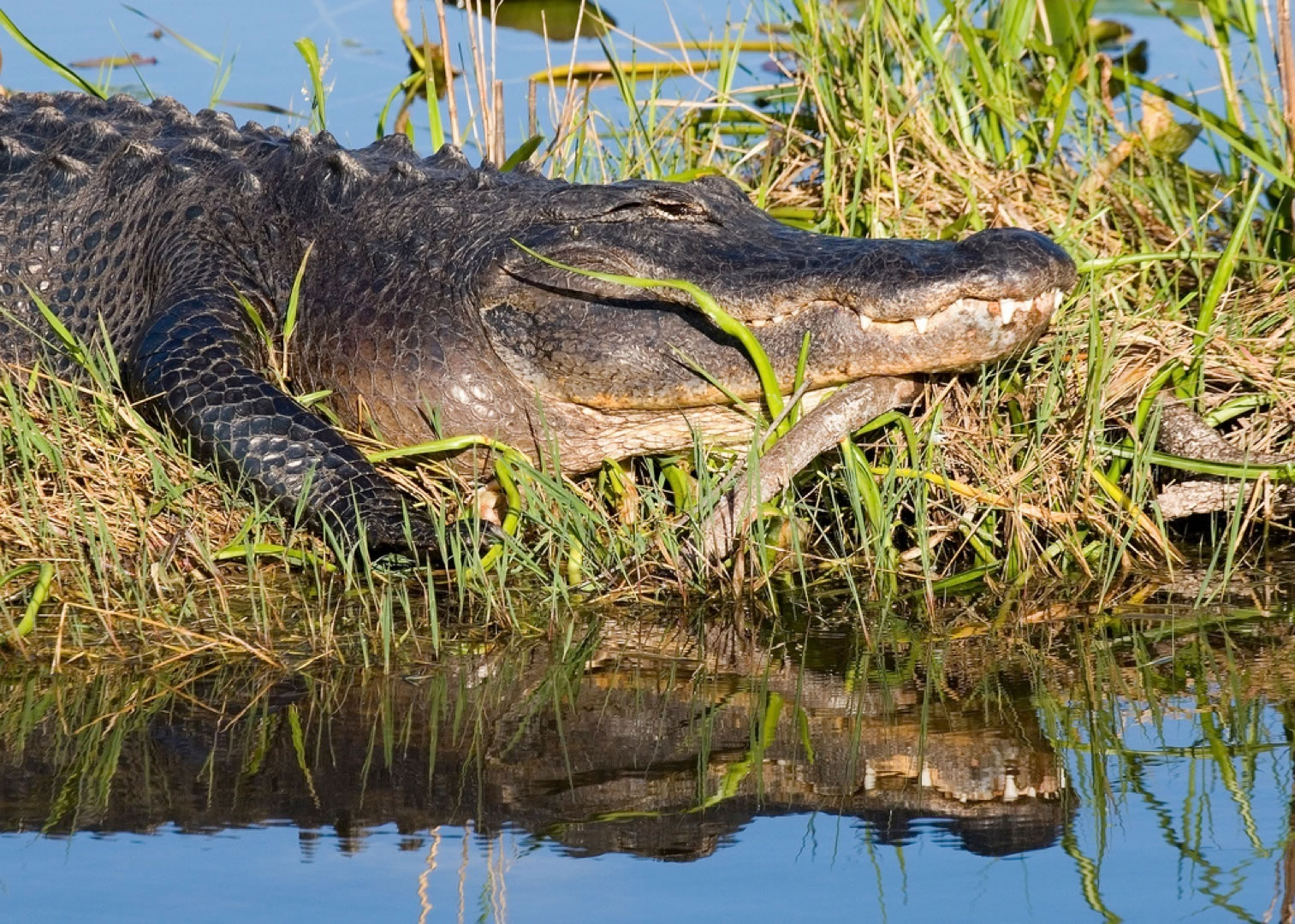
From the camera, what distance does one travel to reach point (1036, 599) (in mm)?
3830

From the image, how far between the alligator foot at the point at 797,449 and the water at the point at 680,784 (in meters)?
0.34

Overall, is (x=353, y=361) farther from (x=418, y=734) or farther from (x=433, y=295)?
(x=418, y=734)

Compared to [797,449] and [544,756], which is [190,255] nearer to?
[797,449]

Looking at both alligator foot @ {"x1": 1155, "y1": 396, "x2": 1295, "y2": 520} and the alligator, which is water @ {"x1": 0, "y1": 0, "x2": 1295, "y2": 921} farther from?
the alligator

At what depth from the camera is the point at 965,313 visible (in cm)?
391

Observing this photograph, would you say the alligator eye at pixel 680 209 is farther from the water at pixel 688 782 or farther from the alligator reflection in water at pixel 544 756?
the alligator reflection in water at pixel 544 756

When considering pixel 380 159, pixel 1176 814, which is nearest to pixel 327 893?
pixel 1176 814

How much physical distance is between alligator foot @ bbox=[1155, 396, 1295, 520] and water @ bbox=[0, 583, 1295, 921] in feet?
2.17

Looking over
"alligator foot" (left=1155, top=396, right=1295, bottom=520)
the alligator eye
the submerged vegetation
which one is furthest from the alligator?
"alligator foot" (left=1155, top=396, right=1295, bottom=520)

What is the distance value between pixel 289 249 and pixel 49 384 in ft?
2.47

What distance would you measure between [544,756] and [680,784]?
268 millimetres

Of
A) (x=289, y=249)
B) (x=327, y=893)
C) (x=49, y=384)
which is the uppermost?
(x=289, y=249)

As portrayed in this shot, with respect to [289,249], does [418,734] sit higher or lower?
lower

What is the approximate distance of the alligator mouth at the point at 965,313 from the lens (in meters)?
3.89
